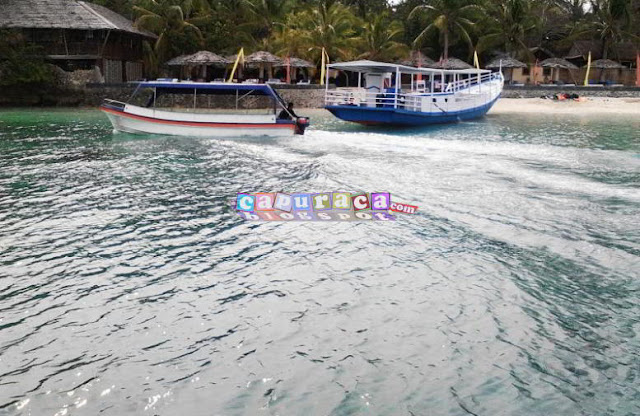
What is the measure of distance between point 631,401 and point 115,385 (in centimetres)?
456

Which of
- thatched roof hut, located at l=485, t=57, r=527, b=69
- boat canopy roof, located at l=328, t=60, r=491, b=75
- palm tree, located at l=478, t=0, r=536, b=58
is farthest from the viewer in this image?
palm tree, located at l=478, t=0, r=536, b=58

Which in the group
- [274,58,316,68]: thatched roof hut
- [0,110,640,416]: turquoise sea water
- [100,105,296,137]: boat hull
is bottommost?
[0,110,640,416]: turquoise sea water

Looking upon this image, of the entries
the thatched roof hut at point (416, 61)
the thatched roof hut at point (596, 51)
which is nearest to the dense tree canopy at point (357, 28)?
the thatched roof hut at point (596, 51)

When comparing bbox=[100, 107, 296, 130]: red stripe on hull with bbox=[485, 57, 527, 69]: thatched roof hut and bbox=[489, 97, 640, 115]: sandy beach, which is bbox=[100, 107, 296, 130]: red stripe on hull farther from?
bbox=[485, 57, 527, 69]: thatched roof hut

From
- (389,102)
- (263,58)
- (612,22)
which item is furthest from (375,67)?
(612,22)

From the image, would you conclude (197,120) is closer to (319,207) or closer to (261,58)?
(319,207)

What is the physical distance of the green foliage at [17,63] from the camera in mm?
37344

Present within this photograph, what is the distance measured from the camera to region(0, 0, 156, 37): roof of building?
123 ft

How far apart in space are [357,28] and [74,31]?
19877 mm

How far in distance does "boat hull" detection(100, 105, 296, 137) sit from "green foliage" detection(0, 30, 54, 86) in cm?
1723

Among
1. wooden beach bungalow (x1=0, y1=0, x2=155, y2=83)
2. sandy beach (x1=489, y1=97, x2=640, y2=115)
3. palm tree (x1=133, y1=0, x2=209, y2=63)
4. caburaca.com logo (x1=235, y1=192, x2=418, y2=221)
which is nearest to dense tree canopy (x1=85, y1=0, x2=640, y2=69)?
palm tree (x1=133, y1=0, x2=209, y2=63)

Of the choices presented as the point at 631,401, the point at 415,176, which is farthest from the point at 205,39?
the point at 631,401

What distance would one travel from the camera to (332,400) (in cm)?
544

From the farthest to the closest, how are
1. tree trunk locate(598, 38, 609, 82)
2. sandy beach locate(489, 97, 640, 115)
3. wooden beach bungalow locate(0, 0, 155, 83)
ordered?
tree trunk locate(598, 38, 609, 82), sandy beach locate(489, 97, 640, 115), wooden beach bungalow locate(0, 0, 155, 83)
